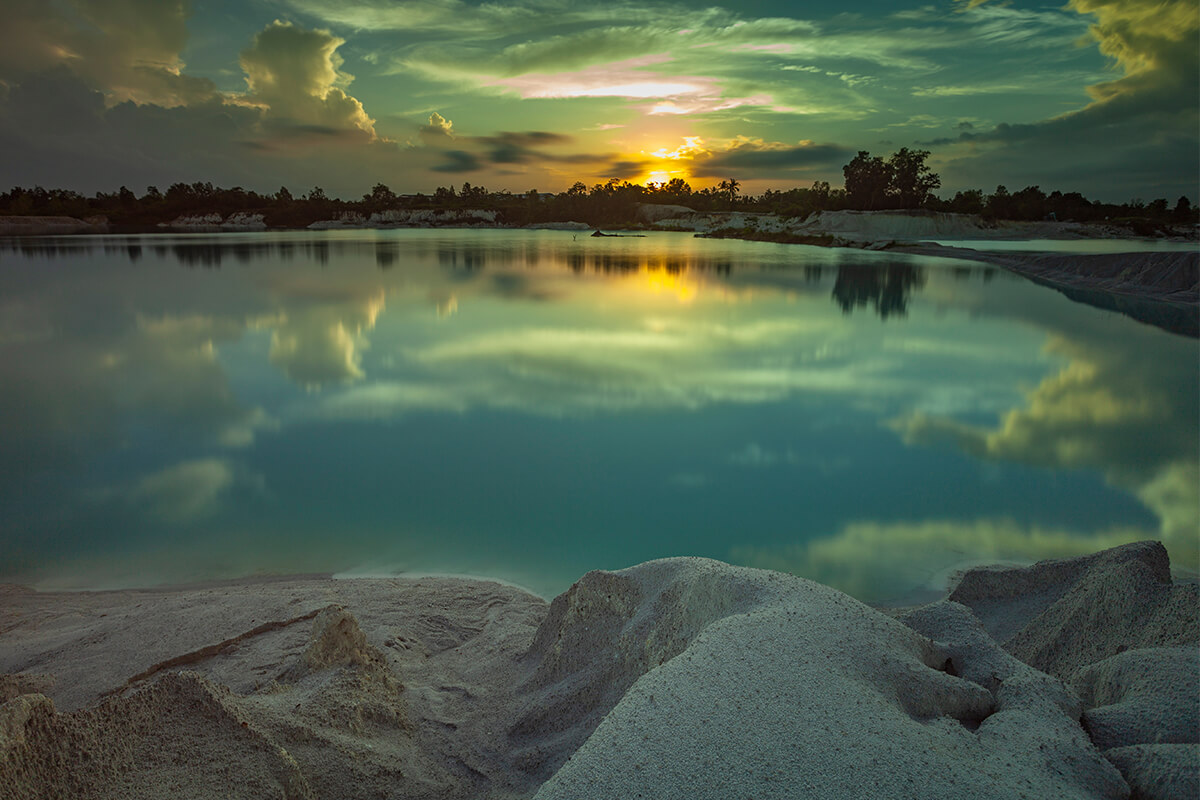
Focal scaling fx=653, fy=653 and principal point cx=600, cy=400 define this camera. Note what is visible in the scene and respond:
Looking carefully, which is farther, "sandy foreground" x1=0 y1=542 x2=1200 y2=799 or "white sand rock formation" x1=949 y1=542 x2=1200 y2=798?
"white sand rock formation" x1=949 y1=542 x2=1200 y2=798

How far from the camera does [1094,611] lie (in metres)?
4.36

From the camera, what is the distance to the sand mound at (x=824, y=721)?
2389mm

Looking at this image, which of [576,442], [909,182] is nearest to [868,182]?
[909,182]

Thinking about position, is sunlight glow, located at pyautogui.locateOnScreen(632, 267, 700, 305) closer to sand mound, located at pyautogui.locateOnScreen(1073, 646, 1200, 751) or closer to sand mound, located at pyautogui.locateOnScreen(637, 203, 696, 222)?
sand mound, located at pyautogui.locateOnScreen(1073, 646, 1200, 751)

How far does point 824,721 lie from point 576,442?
8.36 m

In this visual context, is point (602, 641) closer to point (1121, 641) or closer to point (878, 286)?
point (1121, 641)

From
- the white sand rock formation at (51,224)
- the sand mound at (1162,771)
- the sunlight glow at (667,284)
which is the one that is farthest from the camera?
the white sand rock formation at (51,224)

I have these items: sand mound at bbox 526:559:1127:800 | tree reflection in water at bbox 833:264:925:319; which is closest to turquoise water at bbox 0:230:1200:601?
tree reflection in water at bbox 833:264:925:319

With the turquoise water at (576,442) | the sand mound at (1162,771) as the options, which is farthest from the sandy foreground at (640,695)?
the turquoise water at (576,442)

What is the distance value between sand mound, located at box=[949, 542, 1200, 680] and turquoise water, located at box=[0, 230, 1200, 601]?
113 cm

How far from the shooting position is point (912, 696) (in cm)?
300

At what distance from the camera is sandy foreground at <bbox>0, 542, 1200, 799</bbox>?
254 cm

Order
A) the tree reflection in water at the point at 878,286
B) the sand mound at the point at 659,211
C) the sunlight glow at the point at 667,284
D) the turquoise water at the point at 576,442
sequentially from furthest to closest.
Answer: the sand mound at the point at 659,211
the sunlight glow at the point at 667,284
the tree reflection in water at the point at 878,286
the turquoise water at the point at 576,442

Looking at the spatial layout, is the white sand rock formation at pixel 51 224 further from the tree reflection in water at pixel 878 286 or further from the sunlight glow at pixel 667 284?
the tree reflection in water at pixel 878 286
